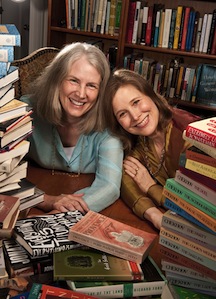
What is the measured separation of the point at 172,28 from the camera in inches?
122

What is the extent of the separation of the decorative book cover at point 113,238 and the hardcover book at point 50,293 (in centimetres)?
16

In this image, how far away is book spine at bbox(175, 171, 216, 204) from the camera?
3.15 ft

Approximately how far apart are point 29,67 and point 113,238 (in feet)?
4.76

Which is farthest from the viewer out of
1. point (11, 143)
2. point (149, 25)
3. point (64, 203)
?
point (149, 25)

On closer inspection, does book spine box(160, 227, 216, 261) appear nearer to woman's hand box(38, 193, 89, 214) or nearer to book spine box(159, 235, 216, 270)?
book spine box(159, 235, 216, 270)

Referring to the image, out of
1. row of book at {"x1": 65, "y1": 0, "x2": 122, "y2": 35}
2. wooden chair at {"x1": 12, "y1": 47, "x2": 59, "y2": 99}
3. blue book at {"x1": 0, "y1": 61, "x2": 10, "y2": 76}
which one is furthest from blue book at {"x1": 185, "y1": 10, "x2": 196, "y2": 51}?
blue book at {"x1": 0, "y1": 61, "x2": 10, "y2": 76}

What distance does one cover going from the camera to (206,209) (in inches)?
38.2

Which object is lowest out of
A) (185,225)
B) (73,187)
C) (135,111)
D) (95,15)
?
(73,187)

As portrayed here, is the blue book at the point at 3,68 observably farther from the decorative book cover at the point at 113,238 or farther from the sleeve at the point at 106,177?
the sleeve at the point at 106,177

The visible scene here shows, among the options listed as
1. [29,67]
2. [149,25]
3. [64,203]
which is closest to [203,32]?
[149,25]

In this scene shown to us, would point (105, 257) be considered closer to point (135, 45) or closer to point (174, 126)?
point (174, 126)

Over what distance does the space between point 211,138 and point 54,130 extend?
3.56 ft

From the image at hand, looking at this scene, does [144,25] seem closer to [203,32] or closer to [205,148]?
[203,32]

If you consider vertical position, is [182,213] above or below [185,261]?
above
